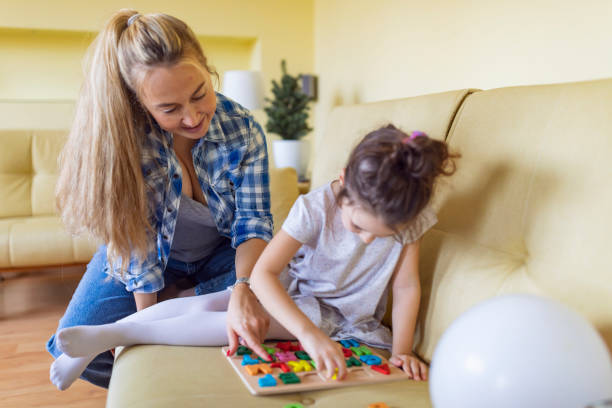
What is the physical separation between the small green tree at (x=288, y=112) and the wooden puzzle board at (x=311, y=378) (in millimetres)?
2605

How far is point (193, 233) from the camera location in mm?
1456

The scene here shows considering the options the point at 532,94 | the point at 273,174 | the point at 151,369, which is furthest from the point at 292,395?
the point at 273,174

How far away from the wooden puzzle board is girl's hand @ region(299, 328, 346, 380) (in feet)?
0.06

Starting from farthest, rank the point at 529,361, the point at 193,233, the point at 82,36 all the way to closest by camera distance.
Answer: the point at 82,36 → the point at 193,233 → the point at 529,361

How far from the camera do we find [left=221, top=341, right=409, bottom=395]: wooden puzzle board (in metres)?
0.95

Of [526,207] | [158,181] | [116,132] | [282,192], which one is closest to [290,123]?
[282,192]

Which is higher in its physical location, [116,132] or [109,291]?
[116,132]

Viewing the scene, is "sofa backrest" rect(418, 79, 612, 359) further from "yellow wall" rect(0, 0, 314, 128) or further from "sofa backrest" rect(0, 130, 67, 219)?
"yellow wall" rect(0, 0, 314, 128)

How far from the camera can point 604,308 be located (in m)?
0.86

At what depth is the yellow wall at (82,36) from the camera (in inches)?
147

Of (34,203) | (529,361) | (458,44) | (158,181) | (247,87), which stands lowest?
(34,203)

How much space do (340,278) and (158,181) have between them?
51 centimetres

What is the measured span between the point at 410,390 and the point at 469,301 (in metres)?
0.22

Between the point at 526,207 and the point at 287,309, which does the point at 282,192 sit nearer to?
the point at 287,309
